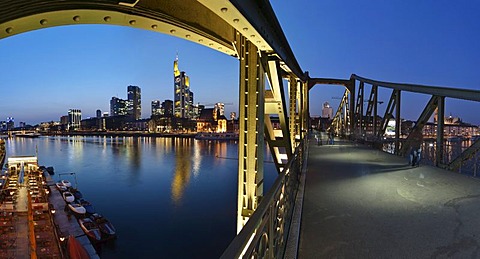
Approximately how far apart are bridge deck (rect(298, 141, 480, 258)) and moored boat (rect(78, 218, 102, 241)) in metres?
17.9

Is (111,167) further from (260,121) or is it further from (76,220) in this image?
(260,121)

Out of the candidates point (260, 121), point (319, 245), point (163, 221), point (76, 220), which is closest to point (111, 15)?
point (260, 121)

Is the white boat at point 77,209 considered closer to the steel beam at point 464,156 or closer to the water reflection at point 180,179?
the water reflection at point 180,179

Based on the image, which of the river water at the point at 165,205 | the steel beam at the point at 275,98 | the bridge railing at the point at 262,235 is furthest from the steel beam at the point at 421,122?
the river water at the point at 165,205

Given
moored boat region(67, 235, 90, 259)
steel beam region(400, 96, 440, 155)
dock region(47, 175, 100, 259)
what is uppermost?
steel beam region(400, 96, 440, 155)

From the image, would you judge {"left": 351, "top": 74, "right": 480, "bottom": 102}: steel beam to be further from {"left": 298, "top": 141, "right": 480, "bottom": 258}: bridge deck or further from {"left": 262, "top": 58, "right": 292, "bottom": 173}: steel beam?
{"left": 262, "top": 58, "right": 292, "bottom": 173}: steel beam

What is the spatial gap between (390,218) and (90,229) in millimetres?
20833

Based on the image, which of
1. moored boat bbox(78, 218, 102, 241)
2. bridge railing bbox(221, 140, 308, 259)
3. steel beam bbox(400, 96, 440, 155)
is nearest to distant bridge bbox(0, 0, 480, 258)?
bridge railing bbox(221, 140, 308, 259)

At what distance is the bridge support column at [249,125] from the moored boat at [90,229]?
1817 centimetres

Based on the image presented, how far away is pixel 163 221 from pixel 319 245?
906 inches

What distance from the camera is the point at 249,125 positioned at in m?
5.02

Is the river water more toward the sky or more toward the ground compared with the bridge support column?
more toward the ground

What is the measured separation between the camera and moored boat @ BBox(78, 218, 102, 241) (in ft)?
62.8

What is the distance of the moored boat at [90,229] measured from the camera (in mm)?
19156
